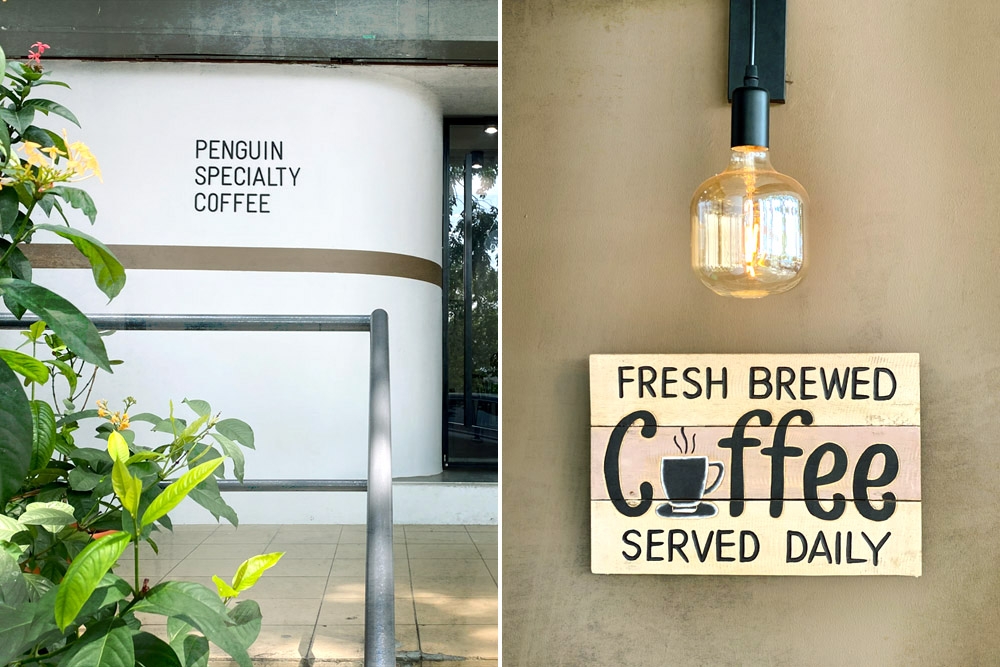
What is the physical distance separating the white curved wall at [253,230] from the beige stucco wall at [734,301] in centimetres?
407

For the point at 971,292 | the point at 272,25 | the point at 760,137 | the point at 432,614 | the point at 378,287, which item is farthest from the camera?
the point at 378,287

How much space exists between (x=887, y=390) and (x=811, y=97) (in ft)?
1.20

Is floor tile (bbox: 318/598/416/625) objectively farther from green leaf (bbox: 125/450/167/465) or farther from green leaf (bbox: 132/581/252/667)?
green leaf (bbox: 132/581/252/667)

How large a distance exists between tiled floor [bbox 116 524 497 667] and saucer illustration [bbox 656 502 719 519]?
62.3 inches

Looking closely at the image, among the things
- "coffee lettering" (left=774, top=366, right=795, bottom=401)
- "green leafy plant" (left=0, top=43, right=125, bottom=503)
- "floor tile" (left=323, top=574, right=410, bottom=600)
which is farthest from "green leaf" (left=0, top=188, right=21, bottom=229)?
"floor tile" (left=323, top=574, right=410, bottom=600)

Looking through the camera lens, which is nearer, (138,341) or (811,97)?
(811,97)

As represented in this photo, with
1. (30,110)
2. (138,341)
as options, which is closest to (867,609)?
(30,110)

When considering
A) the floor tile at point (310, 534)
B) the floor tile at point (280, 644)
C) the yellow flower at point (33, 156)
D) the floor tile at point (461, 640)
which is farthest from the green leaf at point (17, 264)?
A: the floor tile at point (310, 534)

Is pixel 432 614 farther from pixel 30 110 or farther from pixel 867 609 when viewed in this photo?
pixel 30 110

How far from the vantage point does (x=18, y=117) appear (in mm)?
924

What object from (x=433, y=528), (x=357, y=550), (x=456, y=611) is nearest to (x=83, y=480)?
(x=456, y=611)

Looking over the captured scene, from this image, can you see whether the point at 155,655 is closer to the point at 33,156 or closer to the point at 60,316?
the point at 60,316

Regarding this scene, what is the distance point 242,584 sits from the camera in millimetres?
879

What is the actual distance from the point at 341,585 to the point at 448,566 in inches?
23.3
